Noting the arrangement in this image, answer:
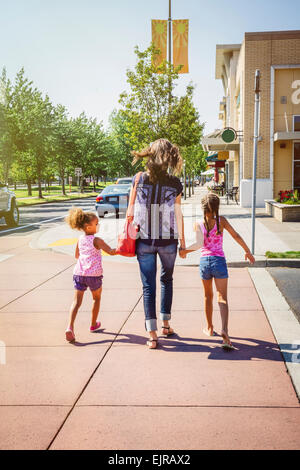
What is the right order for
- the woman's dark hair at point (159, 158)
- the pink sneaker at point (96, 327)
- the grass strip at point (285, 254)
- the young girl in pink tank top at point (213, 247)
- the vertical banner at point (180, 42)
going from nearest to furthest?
the woman's dark hair at point (159, 158) → the young girl in pink tank top at point (213, 247) → the pink sneaker at point (96, 327) → the grass strip at point (285, 254) → the vertical banner at point (180, 42)

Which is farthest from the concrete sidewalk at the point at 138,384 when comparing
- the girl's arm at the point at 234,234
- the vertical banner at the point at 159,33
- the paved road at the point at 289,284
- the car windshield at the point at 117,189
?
the vertical banner at the point at 159,33

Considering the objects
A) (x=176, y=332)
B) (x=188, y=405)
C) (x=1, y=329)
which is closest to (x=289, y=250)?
(x=176, y=332)

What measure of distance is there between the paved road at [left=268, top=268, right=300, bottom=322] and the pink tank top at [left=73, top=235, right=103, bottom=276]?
7.66 ft

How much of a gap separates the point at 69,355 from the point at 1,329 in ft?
4.02

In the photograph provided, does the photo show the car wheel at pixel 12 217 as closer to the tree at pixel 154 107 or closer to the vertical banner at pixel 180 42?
the tree at pixel 154 107

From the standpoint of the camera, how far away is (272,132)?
23.5 meters

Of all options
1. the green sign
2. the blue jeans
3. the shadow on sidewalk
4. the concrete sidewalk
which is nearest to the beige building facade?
the green sign

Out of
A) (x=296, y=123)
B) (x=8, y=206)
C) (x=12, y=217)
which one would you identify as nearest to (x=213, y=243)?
(x=8, y=206)

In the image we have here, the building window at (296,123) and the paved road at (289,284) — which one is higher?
the building window at (296,123)

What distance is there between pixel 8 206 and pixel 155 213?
550 inches

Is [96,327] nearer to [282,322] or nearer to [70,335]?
[70,335]

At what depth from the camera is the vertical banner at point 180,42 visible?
978 inches

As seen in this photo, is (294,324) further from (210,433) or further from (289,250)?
(289,250)

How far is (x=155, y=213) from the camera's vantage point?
449 cm
